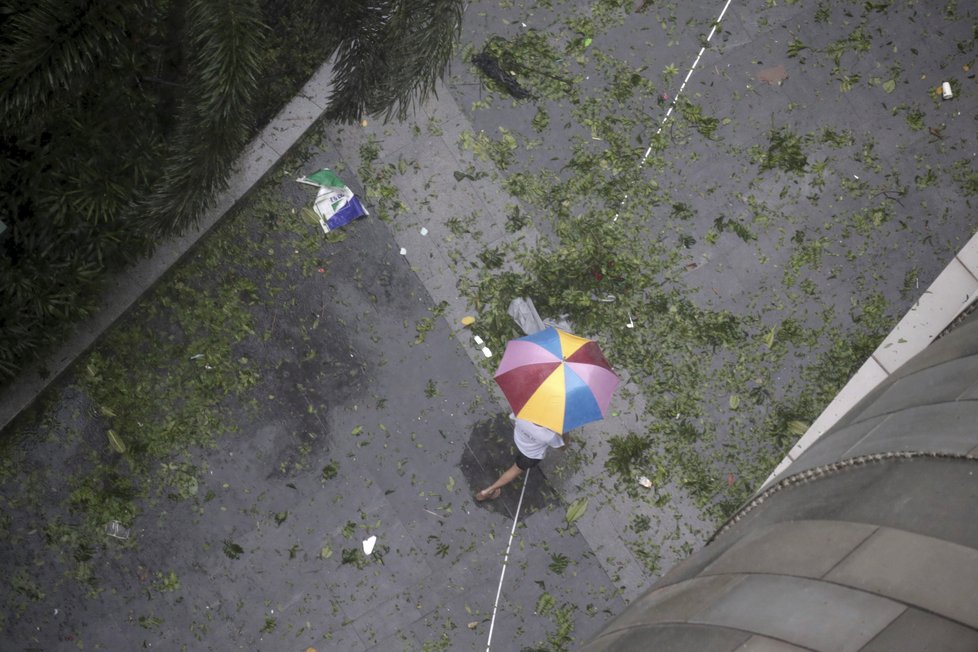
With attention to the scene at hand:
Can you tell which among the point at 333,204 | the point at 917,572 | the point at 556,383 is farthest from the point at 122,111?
the point at 917,572

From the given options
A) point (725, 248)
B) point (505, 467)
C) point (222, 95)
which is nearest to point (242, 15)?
point (222, 95)

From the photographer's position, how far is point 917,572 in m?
3.39

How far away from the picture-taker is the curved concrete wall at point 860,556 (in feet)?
10.8

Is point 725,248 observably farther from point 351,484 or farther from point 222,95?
point 222,95

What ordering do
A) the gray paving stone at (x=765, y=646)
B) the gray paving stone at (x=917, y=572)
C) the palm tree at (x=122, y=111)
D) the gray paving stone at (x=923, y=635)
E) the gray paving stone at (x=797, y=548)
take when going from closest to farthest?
the gray paving stone at (x=923, y=635) → the gray paving stone at (x=917, y=572) → the gray paving stone at (x=765, y=646) → the gray paving stone at (x=797, y=548) → the palm tree at (x=122, y=111)

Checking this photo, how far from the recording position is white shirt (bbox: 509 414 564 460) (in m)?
5.92

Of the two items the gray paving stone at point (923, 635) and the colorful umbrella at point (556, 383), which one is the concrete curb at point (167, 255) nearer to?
the colorful umbrella at point (556, 383)

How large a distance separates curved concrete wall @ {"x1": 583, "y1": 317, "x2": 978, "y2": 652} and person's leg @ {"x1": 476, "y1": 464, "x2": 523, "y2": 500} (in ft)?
5.37

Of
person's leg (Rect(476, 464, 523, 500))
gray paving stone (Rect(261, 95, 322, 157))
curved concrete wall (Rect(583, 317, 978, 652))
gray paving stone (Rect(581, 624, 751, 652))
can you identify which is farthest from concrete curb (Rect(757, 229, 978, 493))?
gray paving stone (Rect(261, 95, 322, 157))

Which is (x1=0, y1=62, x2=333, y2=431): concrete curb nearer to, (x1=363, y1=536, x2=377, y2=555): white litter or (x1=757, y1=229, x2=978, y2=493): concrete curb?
(x1=363, y1=536, x2=377, y2=555): white litter

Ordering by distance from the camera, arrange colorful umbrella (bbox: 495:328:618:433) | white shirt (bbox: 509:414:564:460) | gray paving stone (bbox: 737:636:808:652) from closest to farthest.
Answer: gray paving stone (bbox: 737:636:808:652) → colorful umbrella (bbox: 495:328:618:433) → white shirt (bbox: 509:414:564:460)

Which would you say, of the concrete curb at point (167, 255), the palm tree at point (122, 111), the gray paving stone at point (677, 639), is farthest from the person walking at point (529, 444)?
the concrete curb at point (167, 255)

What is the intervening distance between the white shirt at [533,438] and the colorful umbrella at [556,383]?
0.20m

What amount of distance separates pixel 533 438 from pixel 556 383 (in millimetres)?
509
